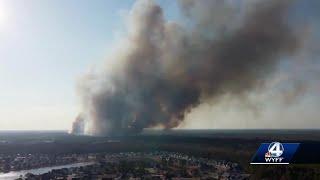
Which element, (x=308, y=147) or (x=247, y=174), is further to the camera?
(x=308, y=147)

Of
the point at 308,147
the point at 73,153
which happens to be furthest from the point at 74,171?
the point at 308,147

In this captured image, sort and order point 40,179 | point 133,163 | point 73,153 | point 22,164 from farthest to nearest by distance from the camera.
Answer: point 73,153 < point 22,164 < point 133,163 < point 40,179

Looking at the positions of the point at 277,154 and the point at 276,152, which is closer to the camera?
the point at 276,152

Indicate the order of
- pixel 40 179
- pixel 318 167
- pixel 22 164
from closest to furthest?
1. pixel 40 179
2. pixel 318 167
3. pixel 22 164

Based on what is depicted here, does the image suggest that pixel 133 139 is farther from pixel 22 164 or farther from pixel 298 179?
pixel 298 179

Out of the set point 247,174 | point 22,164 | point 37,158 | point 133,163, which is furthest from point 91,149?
point 247,174

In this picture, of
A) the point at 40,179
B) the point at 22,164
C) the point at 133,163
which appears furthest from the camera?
the point at 22,164

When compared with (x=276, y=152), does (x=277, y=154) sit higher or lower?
lower

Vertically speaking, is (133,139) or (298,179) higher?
(133,139)

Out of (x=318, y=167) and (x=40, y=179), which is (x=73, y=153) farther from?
(x=318, y=167)
